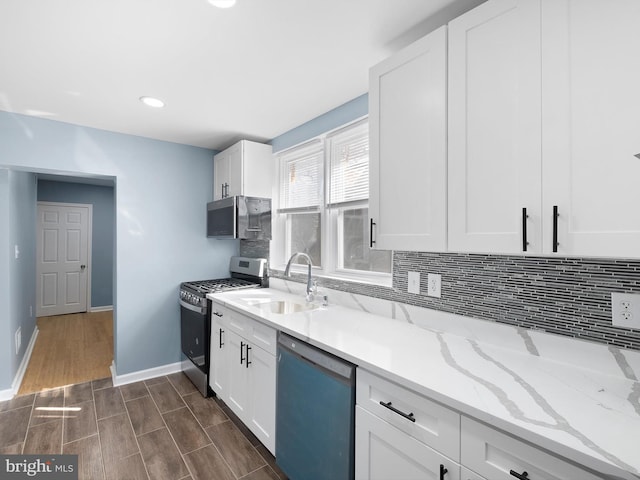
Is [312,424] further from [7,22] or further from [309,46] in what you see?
[7,22]

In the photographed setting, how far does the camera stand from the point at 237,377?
2283mm

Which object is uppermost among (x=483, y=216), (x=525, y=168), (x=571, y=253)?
(x=525, y=168)

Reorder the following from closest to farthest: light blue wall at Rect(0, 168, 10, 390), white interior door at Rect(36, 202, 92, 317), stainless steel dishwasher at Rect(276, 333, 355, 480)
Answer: stainless steel dishwasher at Rect(276, 333, 355, 480)
light blue wall at Rect(0, 168, 10, 390)
white interior door at Rect(36, 202, 92, 317)

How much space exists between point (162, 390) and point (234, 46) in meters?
2.88

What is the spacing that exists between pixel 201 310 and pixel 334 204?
1.48 m

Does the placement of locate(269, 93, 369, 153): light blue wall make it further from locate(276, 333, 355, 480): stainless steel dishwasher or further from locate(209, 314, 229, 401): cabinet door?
locate(209, 314, 229, 401): cabinet door

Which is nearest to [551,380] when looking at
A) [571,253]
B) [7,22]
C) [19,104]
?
[571,253]

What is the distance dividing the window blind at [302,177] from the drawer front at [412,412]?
1.71 metres

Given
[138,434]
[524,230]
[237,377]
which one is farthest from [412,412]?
[138,434]

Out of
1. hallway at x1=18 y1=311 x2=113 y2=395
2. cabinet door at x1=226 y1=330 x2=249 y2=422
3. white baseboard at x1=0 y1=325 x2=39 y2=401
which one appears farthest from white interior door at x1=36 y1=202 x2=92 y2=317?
cabinet door at x1=226 y1=330 x2=249 y2=422

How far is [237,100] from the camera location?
2344mm

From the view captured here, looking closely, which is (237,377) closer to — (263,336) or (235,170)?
(263,336)

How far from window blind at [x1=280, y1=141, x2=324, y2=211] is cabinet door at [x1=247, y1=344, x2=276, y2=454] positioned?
4.35 ft

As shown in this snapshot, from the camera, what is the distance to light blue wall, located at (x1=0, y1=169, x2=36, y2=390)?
8.93 ft
